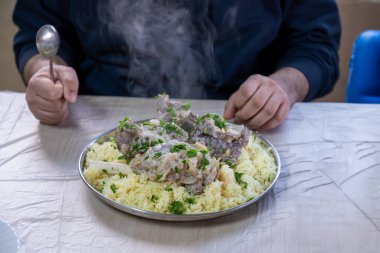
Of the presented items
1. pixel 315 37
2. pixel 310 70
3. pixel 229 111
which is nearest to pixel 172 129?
pixel 229 111

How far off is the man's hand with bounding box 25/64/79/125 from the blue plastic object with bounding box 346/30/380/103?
4.23ft

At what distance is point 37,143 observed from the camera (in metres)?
1.51

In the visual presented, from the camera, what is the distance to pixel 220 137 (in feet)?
4.27

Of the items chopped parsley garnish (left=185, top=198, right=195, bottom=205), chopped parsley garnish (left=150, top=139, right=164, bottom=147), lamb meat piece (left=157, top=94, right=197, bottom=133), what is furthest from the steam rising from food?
chopped parsley garnish (left=185, top=198, right=195, bottom=205)

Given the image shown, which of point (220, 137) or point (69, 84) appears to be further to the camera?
point (69, 84)

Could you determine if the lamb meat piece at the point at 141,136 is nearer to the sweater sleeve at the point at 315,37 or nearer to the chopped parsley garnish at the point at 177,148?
the chopped parsley garnish at the point at 177,148

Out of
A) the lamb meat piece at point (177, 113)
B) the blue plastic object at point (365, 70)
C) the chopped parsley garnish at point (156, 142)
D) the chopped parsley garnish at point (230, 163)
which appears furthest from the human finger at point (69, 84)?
the blue plastic object at point (365, 70)

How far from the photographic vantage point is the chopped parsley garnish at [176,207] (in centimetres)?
112

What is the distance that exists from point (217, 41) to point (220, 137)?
71 cm

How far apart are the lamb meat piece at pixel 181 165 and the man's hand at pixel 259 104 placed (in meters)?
0.42

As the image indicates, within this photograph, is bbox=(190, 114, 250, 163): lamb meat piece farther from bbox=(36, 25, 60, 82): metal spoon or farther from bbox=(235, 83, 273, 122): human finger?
bbox=(36, 25, 60, 82): metal spoon

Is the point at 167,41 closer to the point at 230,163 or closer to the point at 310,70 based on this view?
the point at 310,70

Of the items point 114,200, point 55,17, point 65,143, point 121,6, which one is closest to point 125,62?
point 121,6

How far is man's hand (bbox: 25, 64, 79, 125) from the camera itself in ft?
5.06
